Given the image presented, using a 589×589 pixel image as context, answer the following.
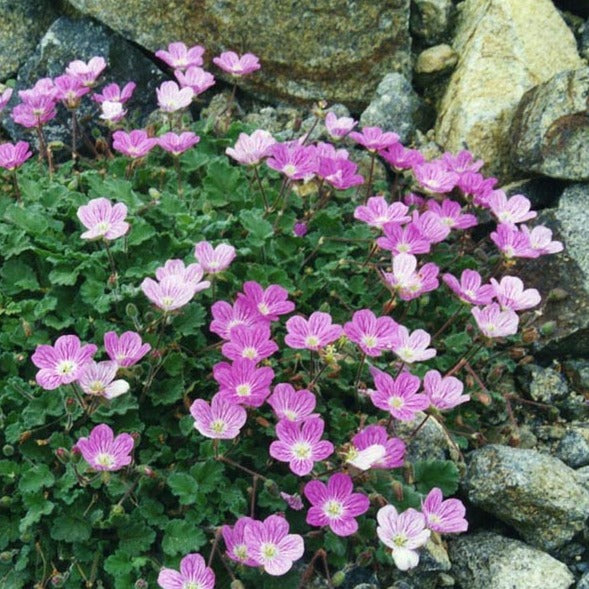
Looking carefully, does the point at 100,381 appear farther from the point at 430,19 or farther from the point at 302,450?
the point at 430,19

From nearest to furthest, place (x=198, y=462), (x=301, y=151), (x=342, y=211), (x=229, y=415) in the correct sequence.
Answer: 1. (x=229, y=415)
2. (x=198, y=462)
3. (x=301, y=151)
4. (x=342, y=211)

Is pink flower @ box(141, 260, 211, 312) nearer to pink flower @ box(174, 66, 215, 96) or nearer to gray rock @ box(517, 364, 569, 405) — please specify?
pink flower @ box(174, 66, 215, 96)

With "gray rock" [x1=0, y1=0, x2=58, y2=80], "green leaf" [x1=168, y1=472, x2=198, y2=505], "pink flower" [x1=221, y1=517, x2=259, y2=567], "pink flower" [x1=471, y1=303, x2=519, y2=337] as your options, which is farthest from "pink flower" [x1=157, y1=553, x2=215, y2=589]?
"gray rock" [x1=0, y1=0, x2=58, y2=80]

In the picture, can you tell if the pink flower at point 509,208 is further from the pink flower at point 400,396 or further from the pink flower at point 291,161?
the pink flower at point 400,396

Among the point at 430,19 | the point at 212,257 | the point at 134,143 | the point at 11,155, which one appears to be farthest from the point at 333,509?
the point at 430,19

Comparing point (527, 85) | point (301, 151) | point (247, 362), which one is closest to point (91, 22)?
point (301, 151)

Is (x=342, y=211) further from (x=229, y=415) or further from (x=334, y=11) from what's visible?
(x=229, y=415)

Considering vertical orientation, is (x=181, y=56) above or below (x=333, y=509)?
above
